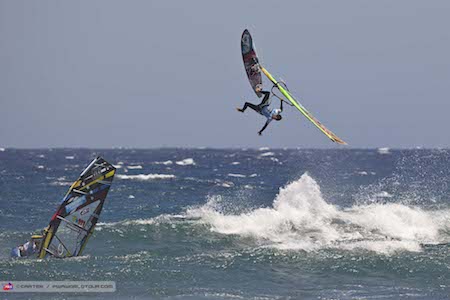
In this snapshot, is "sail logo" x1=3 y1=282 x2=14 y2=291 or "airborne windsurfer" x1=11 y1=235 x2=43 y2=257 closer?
"sail logo" x1=3 y1=282 x2=14 y2=291

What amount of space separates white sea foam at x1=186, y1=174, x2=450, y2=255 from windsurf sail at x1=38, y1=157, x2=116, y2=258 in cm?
468

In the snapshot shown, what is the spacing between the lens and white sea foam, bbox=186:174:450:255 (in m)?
18.3

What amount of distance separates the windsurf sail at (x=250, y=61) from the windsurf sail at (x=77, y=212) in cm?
395

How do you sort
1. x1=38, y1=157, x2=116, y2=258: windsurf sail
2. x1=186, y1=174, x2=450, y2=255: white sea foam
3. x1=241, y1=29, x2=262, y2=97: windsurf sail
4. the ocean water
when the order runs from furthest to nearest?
x1=186, y1=174, x2=450, y2=255: white sea foam → x1=241, y1=29, x2=262, y2=97: windsurf sail → x1=38, y1=157, x2=116, y2=258: windsurf sail → the ocean water

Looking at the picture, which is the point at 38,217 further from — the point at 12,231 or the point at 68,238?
the point at 68,238

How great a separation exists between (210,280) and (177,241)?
4691 millimetres

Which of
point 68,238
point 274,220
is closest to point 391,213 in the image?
point 274,220

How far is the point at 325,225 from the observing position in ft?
67.5

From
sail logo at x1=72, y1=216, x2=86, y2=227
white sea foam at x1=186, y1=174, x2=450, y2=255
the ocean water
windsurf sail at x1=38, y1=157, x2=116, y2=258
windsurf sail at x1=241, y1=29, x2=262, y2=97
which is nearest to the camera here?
the ocean water

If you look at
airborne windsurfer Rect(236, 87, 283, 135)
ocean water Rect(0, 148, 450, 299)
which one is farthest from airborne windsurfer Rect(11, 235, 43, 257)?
airborne windsurfer Rect(236, 87, 283, 135)

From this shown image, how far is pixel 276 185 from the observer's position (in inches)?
1826

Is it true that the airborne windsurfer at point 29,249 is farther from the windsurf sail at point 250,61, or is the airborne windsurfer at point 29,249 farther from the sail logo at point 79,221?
the windsurf sail at point 250,61

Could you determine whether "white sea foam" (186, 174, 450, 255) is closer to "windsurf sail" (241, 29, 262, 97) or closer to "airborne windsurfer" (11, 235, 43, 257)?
"windsurf sail" (241, 29, 262, 97)

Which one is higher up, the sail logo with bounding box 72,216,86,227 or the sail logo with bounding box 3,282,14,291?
the sail logo with bounding box 72,216,86,227
